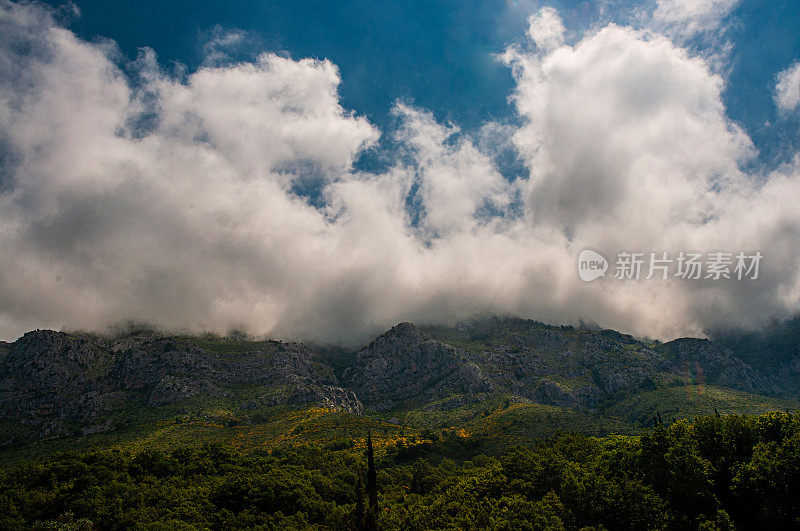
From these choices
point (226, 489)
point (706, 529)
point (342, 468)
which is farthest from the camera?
point (342, 468)

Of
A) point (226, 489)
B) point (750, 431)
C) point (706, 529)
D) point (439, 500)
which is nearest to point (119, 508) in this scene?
point (226, 489)

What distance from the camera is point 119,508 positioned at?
84.6 m

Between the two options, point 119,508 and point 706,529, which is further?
point 119,508

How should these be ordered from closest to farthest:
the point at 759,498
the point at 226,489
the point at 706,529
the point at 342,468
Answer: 1. the point at 706,529
2. the point at 759,498
3. the point at 226,489
4. the point at 342,468

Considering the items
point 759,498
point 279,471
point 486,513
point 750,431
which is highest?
point 750,431

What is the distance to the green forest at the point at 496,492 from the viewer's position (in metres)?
64.0

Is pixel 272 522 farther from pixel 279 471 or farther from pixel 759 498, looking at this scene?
pixel 759 498

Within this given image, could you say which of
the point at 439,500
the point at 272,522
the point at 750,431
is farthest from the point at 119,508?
the point at 750,431

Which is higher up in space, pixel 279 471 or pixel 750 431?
pixel 750 431

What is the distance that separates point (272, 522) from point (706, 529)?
Answer: 7488cm

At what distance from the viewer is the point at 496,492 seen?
317ft

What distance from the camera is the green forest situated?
210ft

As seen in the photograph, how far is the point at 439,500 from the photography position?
286ft

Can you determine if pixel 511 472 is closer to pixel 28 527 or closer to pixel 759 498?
pixel 759 498
